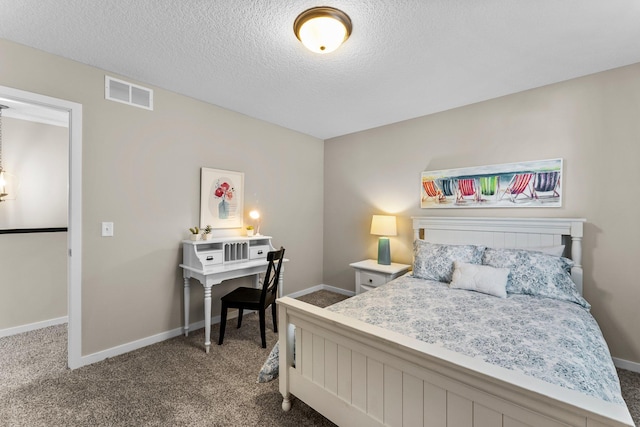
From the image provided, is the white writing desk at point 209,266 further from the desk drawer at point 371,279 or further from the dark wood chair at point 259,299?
the desk drawer at point 371,279

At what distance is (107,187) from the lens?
2.42m

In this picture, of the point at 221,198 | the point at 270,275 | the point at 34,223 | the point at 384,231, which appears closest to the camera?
the point at 270,275

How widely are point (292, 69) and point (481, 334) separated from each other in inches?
93.1

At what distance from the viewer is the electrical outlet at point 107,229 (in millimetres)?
2398

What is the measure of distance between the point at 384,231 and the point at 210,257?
6.80ft

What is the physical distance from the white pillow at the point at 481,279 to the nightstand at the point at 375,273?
820 mm

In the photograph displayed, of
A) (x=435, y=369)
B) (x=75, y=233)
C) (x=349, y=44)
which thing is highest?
(x=349, y=44)

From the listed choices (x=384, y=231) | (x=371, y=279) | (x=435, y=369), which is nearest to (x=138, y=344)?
(x=371, y=279)

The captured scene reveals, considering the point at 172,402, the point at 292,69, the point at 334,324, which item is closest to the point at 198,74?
the point at 292,69

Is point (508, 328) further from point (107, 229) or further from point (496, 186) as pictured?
point (107, 229)

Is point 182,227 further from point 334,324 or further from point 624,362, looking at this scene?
point 624,362

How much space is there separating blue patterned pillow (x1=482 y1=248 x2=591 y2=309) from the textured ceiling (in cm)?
159

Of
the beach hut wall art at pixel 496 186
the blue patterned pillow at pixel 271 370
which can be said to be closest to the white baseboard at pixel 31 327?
the blue patterned pillow at pixel 271 370

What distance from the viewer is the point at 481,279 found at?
2318 millimetres
